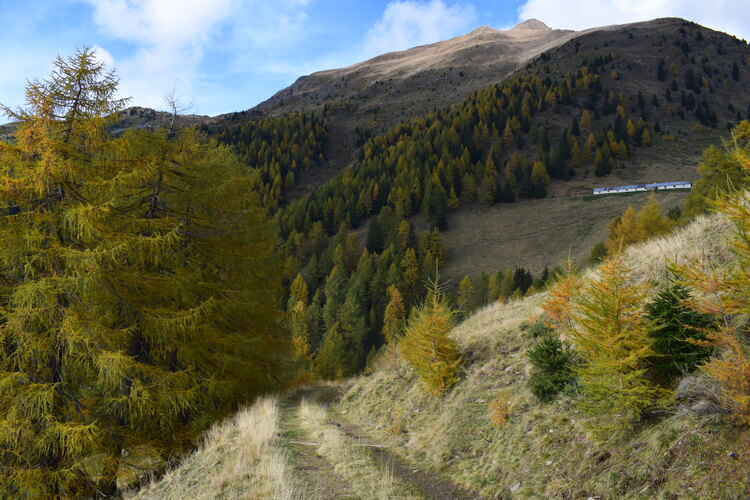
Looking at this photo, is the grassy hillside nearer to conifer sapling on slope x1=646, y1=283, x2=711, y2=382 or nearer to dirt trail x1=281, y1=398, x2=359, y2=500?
dirt trail x1=281, y1=398, x2=359, y2=500

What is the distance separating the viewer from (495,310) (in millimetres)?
16766

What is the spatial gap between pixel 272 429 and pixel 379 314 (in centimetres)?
5901

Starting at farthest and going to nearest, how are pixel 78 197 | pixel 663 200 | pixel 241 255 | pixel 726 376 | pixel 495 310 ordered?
pixel 663 200 < pixel 495 310 < pixel 241 255 < pixel 78 197 < pixel 726 376

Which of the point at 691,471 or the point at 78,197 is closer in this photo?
the point at 691,471

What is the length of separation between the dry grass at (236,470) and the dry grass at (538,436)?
3251 millimetres

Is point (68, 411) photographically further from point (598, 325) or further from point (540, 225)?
point (540, 225)

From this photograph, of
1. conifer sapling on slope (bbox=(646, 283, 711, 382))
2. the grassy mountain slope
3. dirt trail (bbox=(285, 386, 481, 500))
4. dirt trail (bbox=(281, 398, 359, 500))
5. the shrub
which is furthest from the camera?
the grassy mountain slope

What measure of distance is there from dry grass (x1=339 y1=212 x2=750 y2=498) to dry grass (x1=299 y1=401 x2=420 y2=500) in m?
1.22

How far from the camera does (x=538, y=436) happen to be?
22.4ft

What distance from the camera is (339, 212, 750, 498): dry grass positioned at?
175 inches

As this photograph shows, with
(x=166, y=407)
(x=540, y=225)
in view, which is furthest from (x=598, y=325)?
(x=540, y=225)

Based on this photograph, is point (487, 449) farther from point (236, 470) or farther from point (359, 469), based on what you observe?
point (236, 470)

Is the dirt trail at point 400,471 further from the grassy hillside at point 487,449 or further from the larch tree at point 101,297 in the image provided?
the larch tree at point 101,297

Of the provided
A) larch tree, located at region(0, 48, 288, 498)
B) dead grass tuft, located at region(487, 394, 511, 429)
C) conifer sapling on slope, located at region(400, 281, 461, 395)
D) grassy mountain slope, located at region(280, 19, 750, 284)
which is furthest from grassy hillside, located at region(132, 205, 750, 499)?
grassy mountain slope, located at region(280, 19, 750, 284)
